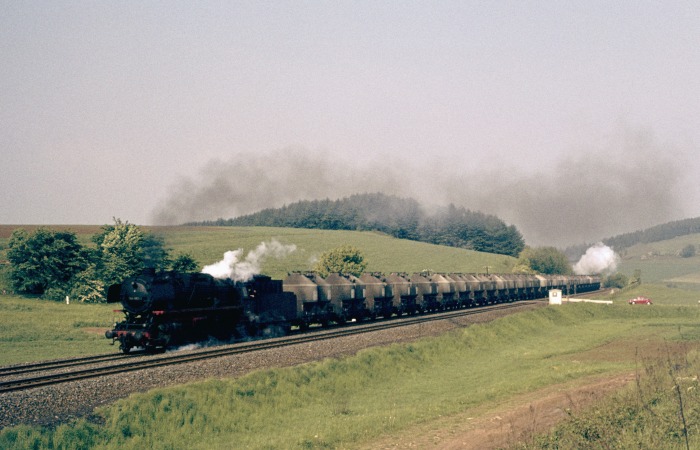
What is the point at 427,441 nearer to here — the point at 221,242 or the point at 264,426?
the point at 264,426

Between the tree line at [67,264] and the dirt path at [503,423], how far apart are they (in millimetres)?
48444

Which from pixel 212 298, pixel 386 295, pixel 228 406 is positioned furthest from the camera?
pixel 386 295

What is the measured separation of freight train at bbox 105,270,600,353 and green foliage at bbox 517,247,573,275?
6433 centimetres

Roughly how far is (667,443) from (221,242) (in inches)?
3909

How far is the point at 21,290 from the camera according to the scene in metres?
64.4

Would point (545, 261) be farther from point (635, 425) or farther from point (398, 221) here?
point (635, 425)

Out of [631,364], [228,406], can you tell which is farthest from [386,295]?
[228,406]

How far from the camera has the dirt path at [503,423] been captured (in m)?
16.2

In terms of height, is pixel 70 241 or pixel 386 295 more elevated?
pixel 70 241

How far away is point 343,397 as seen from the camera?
23797 millimetres

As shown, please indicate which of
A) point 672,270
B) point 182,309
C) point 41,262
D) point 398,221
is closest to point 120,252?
point 41,262

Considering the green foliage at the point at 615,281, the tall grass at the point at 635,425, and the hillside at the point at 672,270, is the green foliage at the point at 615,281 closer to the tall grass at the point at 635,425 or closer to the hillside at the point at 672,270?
the hillside at the point at 672,270

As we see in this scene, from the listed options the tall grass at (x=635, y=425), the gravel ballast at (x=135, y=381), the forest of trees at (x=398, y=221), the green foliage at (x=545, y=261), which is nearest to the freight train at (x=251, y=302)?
the gravel ballast at (x=135, y=381)

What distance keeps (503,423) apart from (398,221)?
463 feet
